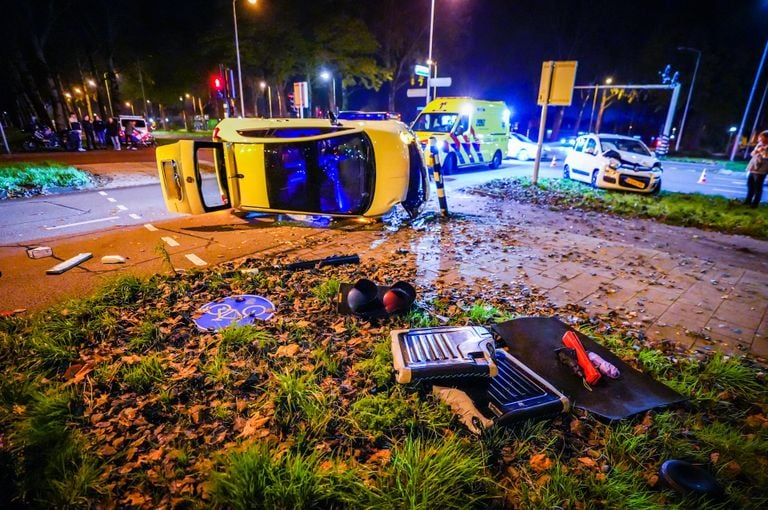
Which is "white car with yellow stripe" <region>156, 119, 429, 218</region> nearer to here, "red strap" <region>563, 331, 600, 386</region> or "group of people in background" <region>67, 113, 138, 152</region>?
"red strap" <region>563, 331, 600, 386</region>

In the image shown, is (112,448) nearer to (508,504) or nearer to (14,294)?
(508,504)

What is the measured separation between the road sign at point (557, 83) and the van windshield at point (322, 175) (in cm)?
681

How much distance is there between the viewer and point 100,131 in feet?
73.0

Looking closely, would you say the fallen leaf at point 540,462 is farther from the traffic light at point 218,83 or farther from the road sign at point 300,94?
the road sign at point 300,94

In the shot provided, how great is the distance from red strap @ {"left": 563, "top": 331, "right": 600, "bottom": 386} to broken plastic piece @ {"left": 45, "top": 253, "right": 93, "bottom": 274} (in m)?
5.94

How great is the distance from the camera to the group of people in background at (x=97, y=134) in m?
20.5

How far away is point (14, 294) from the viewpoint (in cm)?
432

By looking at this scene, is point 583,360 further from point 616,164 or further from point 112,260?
point 616,164

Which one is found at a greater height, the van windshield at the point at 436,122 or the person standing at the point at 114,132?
the van windshield at the point at 436,122

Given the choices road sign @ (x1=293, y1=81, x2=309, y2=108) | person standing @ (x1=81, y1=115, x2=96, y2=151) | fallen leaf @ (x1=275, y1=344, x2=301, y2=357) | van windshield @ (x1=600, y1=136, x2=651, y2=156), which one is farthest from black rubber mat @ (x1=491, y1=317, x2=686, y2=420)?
person standing @ (x1=81, y1=115, x2=96, y2=151)

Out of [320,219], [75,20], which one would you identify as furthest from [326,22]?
[320,219]

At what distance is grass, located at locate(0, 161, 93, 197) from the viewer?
32.0 ft

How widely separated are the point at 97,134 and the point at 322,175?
22.4 metres

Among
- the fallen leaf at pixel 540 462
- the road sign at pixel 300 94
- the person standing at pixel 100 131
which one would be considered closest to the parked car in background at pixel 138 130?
the person standing at pixel 100 131
